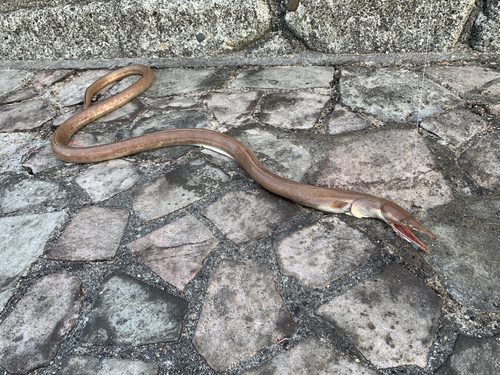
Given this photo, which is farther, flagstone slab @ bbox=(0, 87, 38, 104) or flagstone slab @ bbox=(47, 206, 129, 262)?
flagstone slab @ bbox=(0, 87, 38, 104)

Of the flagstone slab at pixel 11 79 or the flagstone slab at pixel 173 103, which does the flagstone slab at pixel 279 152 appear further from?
the flagstone slab at pixel 11 79

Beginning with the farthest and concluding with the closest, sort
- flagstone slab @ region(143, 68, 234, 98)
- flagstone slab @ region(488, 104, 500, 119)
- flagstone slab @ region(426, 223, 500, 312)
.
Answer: flagstone slab @ region(143, 68, 234, 98)
flagstone slab @ region(488, 104, 500, 119)
flagstone slab @ region(426, 223, 500, 312)

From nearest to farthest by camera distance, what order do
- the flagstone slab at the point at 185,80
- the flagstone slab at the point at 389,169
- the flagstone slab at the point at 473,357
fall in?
1. the flagstone slab at the point at 473,357
2. the flagstone slab at the point at 389,169
3. the flagstone slab at the point at 185,80

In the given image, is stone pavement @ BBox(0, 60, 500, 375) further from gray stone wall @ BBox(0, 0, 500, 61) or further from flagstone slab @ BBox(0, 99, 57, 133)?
gray stone wall @ BBox(0, 0, 500, 61)

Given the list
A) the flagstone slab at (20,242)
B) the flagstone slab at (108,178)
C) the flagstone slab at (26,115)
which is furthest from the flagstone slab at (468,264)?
the flagstone slab at (26,115)

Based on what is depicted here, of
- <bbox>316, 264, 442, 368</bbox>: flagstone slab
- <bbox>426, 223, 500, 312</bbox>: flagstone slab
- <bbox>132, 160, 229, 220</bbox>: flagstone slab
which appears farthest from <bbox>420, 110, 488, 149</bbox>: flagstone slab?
<bbox>132, 160, 229, 220</bbox>: flagstone slab

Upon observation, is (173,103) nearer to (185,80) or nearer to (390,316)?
(185,80)
